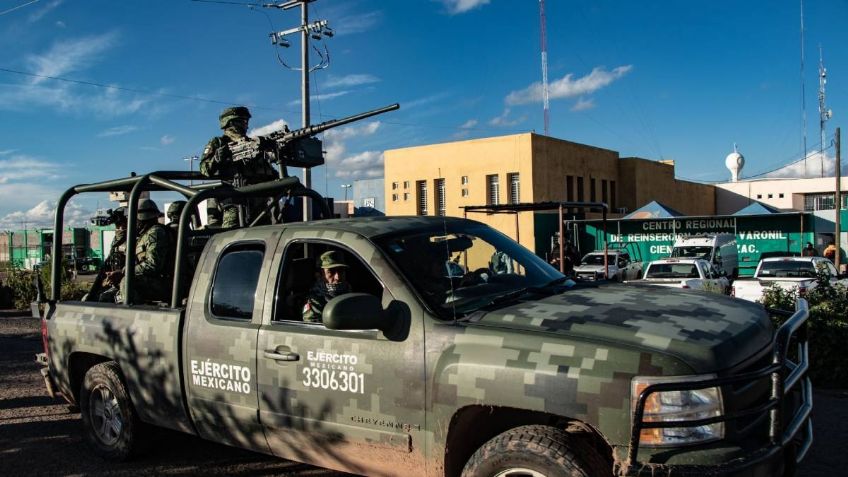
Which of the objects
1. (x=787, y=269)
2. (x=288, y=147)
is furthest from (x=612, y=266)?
(x=288, y=147)

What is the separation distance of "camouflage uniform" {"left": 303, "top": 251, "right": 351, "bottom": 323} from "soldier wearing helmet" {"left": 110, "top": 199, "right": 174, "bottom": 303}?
5.95 feet

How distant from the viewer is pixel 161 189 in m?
5.84

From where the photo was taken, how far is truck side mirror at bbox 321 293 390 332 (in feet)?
10.5

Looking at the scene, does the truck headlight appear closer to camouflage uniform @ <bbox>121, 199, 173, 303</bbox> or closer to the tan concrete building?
camouflage uniform @ <bbox>121, 199, 173, 303</bbox>

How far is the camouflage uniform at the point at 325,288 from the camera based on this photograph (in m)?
3.99

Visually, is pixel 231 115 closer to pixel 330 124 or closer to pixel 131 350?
pixel 330 124

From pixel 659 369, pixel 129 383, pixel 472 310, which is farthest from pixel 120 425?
pixel 659 369

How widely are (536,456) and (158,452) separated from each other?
137 inches

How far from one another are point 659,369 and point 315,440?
1.90m

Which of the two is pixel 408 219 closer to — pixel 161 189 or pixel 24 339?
pixel 161 189

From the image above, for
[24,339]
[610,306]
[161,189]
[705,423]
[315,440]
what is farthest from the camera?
[24,339]

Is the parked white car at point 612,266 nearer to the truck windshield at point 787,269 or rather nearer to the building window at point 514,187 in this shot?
the truck windshield at point 787,269

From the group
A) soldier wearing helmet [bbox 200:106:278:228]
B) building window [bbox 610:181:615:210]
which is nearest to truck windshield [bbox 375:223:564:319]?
soldier wearing helmet [bbox 200:106:278:228]

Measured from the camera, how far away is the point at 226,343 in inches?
160
